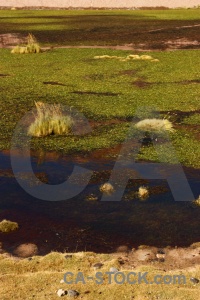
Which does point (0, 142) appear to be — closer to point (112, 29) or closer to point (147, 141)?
point (147, 141)

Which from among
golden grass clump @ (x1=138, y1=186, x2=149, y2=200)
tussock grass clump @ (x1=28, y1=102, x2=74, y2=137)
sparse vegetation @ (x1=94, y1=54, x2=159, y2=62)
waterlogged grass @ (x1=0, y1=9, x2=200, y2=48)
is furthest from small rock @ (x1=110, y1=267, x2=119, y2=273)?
waterlogged grass @ (x1=0, y1=9, x2=200, y2=48)

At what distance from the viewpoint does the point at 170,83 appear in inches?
738

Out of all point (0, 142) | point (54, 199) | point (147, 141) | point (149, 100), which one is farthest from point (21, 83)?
point (54, 199)

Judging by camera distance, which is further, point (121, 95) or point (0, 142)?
point (121, 95)

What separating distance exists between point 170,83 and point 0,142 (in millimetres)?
8472

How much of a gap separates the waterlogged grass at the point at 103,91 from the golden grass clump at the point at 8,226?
3.68m

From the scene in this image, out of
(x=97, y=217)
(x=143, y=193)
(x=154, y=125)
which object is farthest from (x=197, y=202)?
(x=154, y=125)

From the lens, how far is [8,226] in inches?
321

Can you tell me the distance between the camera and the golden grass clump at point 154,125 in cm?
1295

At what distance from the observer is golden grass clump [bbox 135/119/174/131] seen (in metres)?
12.9

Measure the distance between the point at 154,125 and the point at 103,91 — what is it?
15.8 ft

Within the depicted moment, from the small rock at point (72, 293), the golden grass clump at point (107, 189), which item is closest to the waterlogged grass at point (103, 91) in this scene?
the golden grass clump at point (107, 189)
